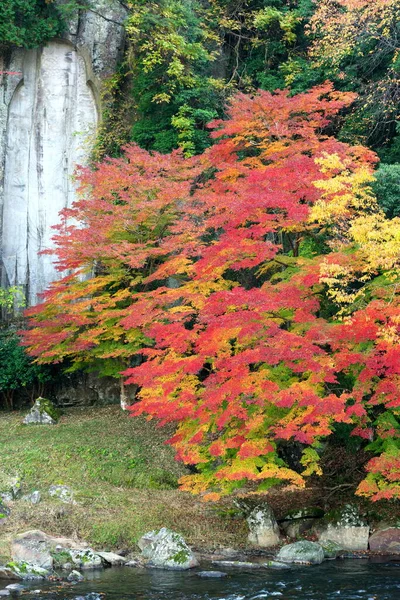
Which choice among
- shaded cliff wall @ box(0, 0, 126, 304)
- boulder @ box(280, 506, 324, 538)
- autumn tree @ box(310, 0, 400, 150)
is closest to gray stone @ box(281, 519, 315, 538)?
boulder @ box(280, 506, 324, 538)

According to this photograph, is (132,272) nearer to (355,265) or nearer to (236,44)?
(355,265)

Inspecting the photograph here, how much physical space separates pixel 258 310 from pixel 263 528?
166 inches

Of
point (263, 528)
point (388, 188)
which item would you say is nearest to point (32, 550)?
point (263, 528)

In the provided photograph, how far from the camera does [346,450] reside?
1534 cm

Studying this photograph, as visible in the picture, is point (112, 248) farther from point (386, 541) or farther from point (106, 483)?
point (386, 541)

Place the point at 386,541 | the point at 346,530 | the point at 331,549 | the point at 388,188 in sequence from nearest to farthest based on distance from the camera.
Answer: the point at 331,549 → the point at 386,541 → the point at 346,530 → the point at 388,188

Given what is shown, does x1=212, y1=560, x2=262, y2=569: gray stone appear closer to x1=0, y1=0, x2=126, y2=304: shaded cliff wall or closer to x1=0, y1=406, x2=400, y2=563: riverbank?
x1=0, y1=406, x2=400, y2=563: riverbank

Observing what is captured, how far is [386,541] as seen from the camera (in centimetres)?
1277

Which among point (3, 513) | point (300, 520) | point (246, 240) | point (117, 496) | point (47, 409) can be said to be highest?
point (246, 240)

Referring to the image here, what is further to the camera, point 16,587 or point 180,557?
point 180,557

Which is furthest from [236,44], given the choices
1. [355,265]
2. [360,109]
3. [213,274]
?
[355,265]

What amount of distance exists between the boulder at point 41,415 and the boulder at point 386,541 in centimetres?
959

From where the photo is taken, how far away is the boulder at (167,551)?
11711mm

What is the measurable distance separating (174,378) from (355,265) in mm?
3919
